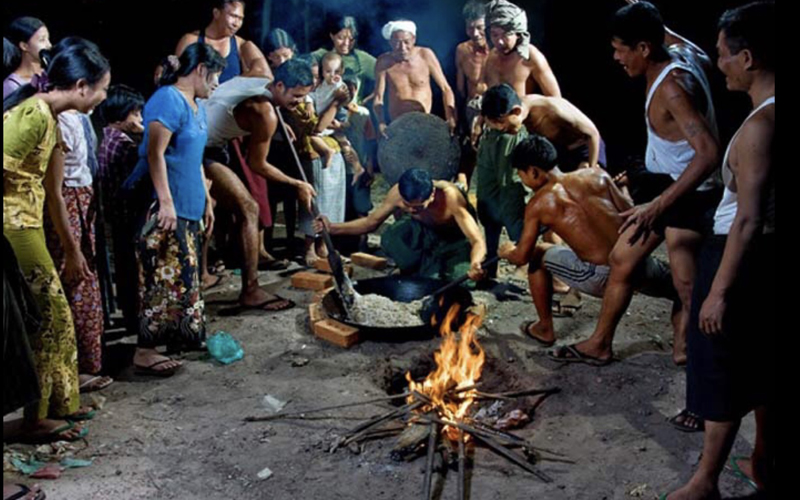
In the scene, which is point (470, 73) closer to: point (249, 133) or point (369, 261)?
point (369, 261)

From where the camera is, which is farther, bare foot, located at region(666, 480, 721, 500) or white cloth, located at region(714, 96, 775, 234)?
bare foot, located at region(666, 480, 721, 500)

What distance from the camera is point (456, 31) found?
12305 mm

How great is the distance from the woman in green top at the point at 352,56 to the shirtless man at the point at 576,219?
373 centimetres

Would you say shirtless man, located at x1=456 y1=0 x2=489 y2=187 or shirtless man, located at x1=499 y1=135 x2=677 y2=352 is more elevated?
shirtless man, located at x1=456 y1=0 x2=489 y2=187

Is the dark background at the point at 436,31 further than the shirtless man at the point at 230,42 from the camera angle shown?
Yes

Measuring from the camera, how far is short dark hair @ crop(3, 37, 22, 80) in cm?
502

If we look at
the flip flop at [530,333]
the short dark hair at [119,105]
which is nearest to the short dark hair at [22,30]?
the short dark hair at [119,105]

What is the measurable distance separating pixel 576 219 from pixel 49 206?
347 centimetres

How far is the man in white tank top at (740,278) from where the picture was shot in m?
3.01

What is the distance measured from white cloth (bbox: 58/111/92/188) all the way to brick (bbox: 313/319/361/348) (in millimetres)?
2064

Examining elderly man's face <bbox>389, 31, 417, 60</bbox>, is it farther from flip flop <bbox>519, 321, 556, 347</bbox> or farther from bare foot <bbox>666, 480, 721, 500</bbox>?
bare foot <bbox>666, 480, 721, 500</bbox>

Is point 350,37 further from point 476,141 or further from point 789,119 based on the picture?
point 789,119

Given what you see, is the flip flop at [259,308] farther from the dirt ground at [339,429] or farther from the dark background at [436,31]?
the dark background at [436,31]

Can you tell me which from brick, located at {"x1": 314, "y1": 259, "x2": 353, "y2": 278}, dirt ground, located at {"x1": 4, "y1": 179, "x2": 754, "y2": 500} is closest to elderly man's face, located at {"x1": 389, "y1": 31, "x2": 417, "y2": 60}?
brick, located at {"x1": 314, "y1": 259, "x2": 353, "y2": 278}
